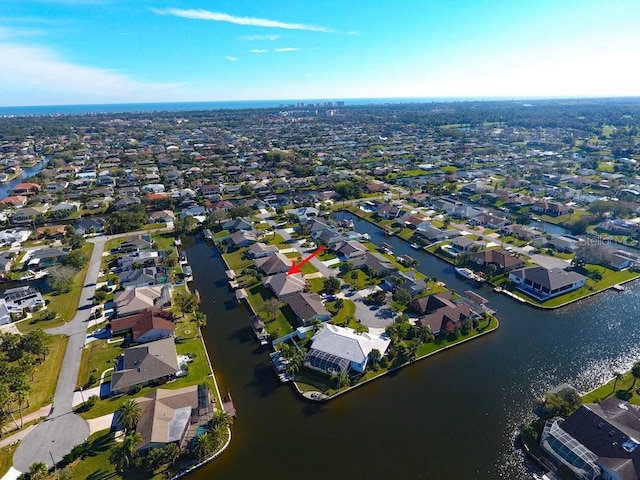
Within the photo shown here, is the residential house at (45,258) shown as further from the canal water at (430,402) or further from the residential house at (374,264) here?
the residential house at (374,264)

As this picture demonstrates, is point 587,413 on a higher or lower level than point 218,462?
higher

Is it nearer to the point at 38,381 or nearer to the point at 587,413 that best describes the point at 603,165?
the point at 587,413

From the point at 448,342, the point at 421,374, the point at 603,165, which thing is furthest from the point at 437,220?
the point at 603,165

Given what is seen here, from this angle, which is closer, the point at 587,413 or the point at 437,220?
the point at 587,413

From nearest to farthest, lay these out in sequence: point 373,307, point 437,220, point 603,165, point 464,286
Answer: point 373,307 < point 464,286 < point 437,220 < point 603,165

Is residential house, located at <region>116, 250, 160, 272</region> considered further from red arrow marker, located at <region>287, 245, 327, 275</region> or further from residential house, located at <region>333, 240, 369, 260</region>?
residential house, located at <region>333, 240, 369, 260</region>

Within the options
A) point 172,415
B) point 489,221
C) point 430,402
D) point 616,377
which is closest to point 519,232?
point 489,221

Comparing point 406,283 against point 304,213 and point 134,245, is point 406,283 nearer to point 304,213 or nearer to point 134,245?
point 304,213

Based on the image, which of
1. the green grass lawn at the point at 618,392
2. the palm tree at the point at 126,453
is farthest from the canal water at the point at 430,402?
the palm tree at the point at 126,453
